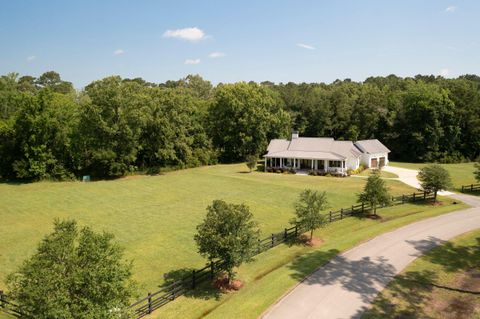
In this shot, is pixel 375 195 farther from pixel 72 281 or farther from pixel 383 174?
pixel 72 281

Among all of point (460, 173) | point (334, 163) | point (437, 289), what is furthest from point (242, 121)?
point (437, 289)

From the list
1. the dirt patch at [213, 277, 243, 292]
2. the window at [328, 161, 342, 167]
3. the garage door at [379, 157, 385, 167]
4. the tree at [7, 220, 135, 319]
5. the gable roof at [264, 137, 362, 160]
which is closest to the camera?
the tree at [7, 220, 135, 319]

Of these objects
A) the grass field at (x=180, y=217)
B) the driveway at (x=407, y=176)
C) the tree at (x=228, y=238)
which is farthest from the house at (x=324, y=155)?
the tree at (x=228, y=238)

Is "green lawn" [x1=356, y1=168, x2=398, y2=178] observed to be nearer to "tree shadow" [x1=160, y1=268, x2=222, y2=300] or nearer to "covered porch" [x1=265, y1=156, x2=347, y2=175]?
"covered porch" [x1=265, y1=156, x2=347, y2=175]

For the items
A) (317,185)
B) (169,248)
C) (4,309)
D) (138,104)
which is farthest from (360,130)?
(4,309)

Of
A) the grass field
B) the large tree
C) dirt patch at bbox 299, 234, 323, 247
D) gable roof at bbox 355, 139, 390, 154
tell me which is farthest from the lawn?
the large tree

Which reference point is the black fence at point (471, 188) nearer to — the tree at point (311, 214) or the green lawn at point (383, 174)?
the green lawn at point (383, 174)
